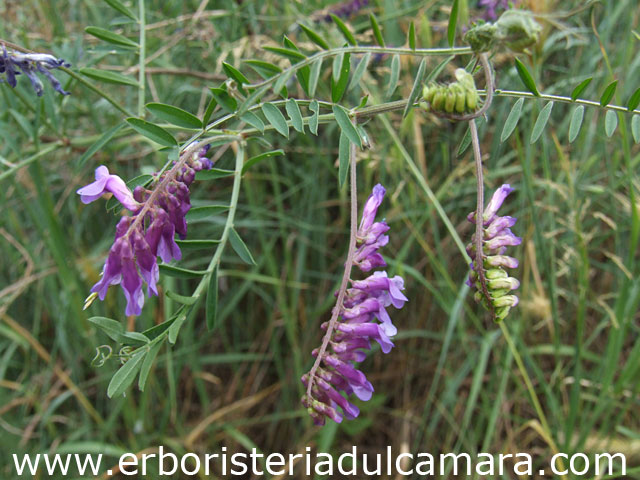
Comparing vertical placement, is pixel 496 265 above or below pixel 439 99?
below

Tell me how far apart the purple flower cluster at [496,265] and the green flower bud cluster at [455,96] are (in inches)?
6.2

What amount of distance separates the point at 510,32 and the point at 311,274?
4.00 feet

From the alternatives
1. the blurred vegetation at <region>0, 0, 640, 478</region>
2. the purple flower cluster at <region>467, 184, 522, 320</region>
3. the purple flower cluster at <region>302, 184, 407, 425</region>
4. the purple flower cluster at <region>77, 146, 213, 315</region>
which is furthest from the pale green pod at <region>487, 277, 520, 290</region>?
the blurred vegetation at <region>0, 0, 640, 478</region>

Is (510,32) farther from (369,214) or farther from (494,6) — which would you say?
(494,6)

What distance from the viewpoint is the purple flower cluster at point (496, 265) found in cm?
74

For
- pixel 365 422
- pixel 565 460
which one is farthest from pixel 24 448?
pixel 565 460

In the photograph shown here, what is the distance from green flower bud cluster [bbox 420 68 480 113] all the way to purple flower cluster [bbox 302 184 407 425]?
0.62 ft

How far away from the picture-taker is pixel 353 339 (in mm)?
774

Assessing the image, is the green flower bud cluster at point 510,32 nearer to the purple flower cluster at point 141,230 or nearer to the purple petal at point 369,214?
the purple petal at point 369,214

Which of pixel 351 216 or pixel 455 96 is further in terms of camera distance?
pixel 351 216

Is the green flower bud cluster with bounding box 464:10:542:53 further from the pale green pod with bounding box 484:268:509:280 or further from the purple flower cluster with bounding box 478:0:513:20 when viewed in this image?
the purple flower cluster with bounding box 478:0:513:20

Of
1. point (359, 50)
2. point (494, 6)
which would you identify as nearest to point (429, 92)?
point (359, 50)

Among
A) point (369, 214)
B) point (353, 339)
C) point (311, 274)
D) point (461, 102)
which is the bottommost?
point (311, 274)

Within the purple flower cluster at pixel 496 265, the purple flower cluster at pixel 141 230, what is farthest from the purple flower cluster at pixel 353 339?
the purple flower cluster at pixel 141 230
